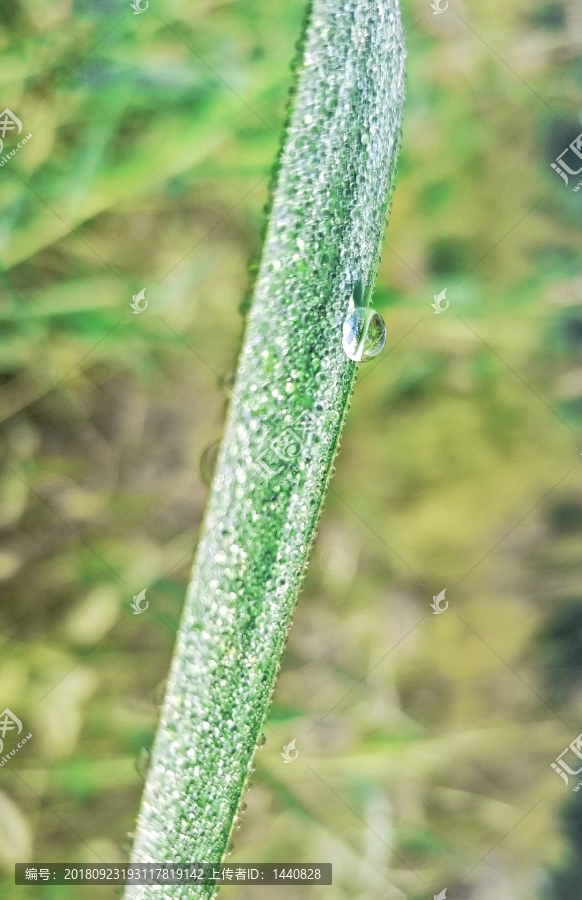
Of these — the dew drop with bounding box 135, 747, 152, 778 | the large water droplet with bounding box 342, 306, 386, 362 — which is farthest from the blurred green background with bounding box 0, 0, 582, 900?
the large water droplet with bounding box 342, 306, 386, 362

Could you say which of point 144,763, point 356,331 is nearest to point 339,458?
point 144,763

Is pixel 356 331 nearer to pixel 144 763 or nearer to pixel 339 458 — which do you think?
pixel 144 763

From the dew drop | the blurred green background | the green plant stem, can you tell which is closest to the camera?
the green plant stem

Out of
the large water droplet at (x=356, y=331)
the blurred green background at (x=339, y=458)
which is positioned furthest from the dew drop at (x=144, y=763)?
the large water droplet at (x=356, y=331)

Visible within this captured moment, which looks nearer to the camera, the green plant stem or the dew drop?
the green plant stem

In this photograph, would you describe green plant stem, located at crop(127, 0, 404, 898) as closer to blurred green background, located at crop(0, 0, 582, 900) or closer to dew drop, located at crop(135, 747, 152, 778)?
dew drop, located at crop(135, 747, 152, 778)

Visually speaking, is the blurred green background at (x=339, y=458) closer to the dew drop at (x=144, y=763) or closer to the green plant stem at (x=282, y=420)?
the dew drop at (x=144, y=763)
